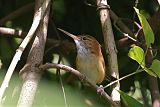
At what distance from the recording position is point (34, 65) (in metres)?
1.75

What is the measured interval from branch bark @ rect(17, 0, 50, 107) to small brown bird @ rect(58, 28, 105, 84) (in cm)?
46

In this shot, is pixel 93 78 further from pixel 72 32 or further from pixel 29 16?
pixel 29 16

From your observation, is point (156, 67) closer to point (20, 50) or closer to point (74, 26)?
point (20, 50)

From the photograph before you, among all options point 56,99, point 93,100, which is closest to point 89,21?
point 93,100

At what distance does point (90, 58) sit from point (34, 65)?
0.99 meters

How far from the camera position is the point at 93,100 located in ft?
7.50

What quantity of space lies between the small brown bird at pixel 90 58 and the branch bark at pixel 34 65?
1.50 ft

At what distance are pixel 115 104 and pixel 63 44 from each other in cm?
91

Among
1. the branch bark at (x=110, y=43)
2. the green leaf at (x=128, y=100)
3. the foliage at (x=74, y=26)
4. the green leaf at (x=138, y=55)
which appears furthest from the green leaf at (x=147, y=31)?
the foliage at (x=74, y=26)

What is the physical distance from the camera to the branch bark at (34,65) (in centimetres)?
154

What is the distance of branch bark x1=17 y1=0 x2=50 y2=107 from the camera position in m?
1.54

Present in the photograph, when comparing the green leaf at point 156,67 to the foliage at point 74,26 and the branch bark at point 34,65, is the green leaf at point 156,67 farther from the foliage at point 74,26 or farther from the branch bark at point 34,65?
the foliage at point 74,26

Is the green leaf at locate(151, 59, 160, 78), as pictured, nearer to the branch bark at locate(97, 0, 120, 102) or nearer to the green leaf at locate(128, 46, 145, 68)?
the green leaf at locate(128, 46, 145, 68)

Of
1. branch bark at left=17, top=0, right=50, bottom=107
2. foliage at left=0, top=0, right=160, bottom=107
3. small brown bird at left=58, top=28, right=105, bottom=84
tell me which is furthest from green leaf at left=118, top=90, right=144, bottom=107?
→ small brown bird at left=58, top=28, right=105, bottom=84
